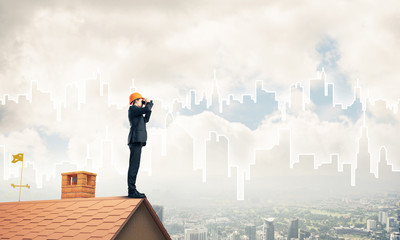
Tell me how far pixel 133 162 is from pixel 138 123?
42.0 inches

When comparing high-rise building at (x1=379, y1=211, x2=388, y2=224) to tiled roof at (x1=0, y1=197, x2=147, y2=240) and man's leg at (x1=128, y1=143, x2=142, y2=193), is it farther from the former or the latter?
tiled roof at (x1=0, y1=197, x2=147, y2=240)

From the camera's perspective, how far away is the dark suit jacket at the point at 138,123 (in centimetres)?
1209

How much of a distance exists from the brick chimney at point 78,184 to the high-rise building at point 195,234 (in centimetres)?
10044

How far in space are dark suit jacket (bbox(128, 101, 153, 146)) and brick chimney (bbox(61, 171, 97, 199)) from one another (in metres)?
2.46

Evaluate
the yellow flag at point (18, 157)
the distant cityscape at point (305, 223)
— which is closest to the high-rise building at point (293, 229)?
the distant cityscape at point (305, 223)

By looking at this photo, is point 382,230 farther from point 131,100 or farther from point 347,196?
point 131,100

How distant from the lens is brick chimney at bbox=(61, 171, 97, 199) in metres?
13.6

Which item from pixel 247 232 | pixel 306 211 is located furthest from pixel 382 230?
pixel 247 232

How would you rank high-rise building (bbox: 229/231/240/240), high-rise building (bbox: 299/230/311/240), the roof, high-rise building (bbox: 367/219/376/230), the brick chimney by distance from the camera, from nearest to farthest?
the roof
the brick chimney
high-rise building (bbox: 299/230/311/240)
high-rise building (bbox: 229/231/240/240)
high-rise building (bbox: 367/219/376/230)

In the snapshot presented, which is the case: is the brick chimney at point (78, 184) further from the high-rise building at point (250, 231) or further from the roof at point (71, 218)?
the high-rise building at point (250, 231)

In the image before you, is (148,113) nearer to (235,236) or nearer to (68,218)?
(68,218)

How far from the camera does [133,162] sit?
1211cm

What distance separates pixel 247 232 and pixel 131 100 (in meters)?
126

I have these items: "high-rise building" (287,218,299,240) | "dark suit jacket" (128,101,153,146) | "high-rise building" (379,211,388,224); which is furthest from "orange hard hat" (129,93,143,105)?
"high-rise building" (379,211,388,224)
